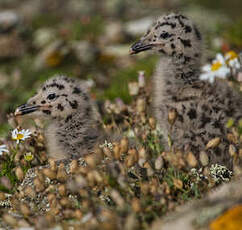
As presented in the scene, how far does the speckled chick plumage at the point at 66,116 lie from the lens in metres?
4.65

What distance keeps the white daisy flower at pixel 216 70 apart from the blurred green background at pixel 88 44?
2.31 metres

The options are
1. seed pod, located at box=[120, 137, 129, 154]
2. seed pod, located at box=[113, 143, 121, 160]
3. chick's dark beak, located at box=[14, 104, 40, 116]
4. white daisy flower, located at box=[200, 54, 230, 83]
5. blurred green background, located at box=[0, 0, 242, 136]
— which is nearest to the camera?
seed pod, located at box=[113, 143, 121, 160]

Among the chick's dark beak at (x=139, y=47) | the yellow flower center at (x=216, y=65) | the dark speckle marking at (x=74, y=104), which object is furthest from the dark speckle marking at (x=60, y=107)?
the yellow flower center at (x=216, y=65)

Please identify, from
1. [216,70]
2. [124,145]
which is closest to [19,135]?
[124,145]

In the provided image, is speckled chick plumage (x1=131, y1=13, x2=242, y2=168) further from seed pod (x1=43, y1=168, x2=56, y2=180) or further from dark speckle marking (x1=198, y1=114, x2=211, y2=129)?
seed pod (x1=43, y1=168, x2=56, y2=180)

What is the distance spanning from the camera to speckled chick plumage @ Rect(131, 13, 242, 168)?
4.49 metres

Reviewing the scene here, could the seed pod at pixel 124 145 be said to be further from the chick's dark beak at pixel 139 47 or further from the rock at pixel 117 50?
the rock at pixel 117 50

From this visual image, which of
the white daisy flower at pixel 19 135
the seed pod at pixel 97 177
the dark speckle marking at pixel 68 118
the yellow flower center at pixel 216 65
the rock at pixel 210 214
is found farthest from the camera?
the yellow flower center at pixel 216 65

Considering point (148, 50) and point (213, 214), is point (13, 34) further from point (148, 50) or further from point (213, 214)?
point (213, 214)

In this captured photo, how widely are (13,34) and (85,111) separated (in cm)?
852

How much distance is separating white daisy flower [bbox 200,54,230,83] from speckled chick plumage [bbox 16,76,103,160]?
55.6 inches

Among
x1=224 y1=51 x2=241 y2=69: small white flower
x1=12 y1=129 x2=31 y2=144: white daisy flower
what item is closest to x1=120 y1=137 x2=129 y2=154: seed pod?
x1=12 y1=129 x2=31 y2=144: white daisy flower

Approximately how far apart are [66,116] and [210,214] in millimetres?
2514

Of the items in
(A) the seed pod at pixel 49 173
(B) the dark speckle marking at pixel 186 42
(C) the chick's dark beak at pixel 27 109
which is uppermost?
(B) the dark speckle marking at pixel 186 42
